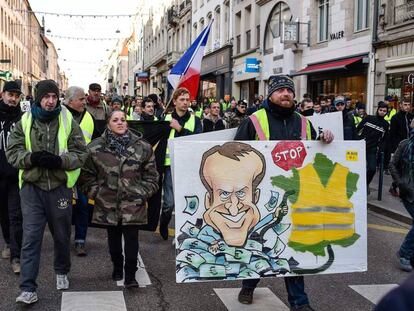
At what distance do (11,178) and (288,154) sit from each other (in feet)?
8.92

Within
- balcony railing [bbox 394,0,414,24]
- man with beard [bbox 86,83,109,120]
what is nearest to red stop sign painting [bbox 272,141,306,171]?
man with beard [bbox 86,83,109,120]

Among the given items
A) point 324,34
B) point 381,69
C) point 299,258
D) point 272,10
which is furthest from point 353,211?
point 272,10

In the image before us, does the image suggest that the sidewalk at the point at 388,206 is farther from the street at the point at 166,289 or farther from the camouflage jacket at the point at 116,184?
the camouflage jacket at the point at 116,184

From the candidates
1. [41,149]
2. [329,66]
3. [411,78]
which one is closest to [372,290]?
[41,149]

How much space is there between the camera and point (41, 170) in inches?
182

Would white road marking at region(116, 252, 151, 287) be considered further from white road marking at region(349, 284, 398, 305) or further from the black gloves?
white road marking at region(349, 284, 398, 305)

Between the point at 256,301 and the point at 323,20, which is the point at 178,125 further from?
the point at 323,20

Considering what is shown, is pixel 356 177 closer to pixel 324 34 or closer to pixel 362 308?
pixel 362 308

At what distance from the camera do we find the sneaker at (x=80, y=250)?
6.16 metres

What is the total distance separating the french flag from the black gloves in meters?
3.90

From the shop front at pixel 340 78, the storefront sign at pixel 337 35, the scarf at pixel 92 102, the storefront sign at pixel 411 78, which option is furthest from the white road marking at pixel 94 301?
the storefront sign at pixel 337 35

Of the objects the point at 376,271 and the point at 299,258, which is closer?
the point at 299,258

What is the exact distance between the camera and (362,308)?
4.77 meters

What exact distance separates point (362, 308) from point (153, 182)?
7.03 ft
